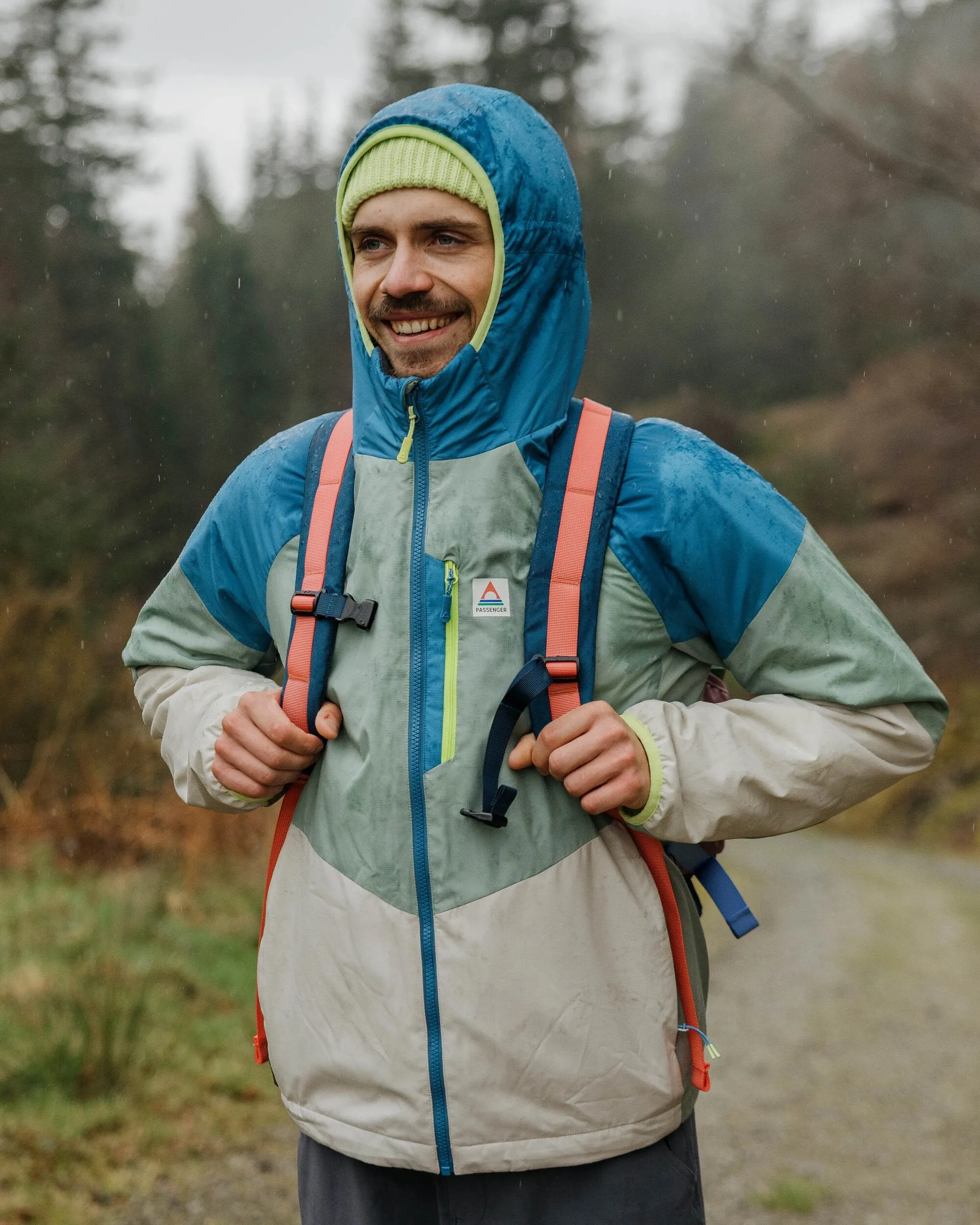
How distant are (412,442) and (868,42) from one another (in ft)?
70.8

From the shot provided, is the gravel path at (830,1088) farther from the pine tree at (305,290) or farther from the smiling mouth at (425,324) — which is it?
the pine tree at (305,290)

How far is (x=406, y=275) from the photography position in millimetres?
1913

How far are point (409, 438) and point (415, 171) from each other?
1.35 feet

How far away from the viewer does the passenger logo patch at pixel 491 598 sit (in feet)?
6.17

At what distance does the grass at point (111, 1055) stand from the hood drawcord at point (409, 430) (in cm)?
307

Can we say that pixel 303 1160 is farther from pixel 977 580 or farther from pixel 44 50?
pixel 44 50

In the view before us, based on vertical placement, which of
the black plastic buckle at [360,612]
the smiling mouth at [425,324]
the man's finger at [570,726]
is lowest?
the man's finger at [570,726]

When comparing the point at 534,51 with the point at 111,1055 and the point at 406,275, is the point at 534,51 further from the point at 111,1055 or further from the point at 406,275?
the point at 406,275

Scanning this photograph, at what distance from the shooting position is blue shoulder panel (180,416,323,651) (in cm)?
209

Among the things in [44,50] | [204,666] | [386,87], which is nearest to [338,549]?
[204,666]

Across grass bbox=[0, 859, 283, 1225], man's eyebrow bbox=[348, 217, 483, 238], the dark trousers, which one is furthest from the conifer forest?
man's eyebrow bbox=[348, 217, 483, 238]

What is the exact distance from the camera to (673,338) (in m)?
33.0

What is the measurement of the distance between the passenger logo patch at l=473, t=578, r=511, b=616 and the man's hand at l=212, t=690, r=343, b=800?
283 millimetres

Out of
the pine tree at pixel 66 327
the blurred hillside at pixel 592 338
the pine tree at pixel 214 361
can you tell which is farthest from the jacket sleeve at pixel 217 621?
the pine tree at pixel 214 361
